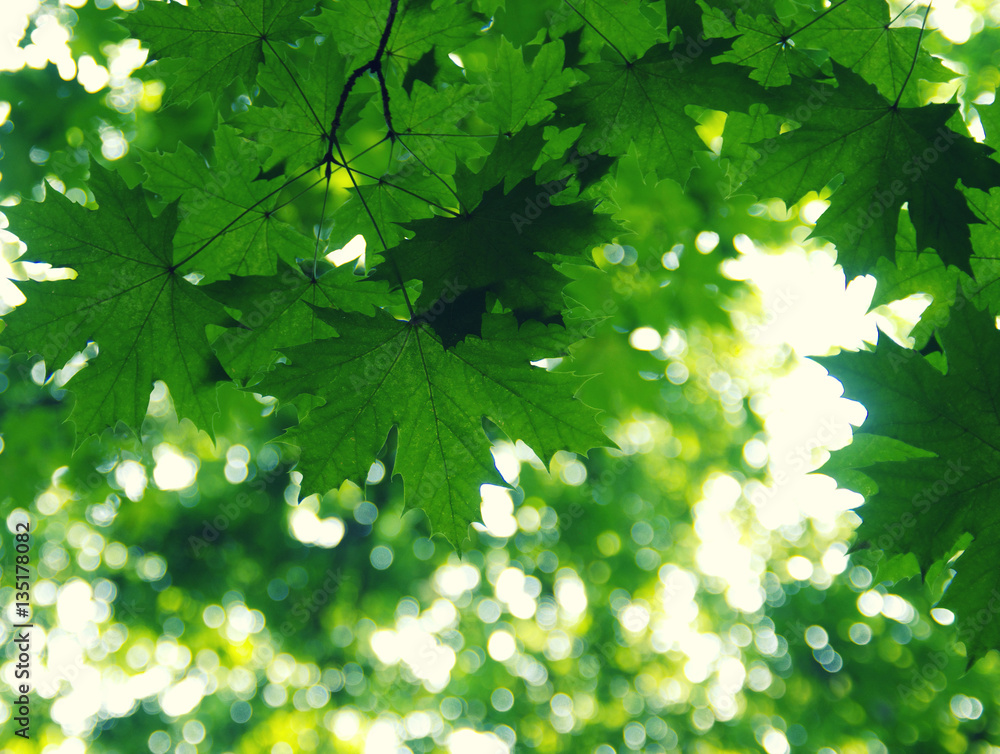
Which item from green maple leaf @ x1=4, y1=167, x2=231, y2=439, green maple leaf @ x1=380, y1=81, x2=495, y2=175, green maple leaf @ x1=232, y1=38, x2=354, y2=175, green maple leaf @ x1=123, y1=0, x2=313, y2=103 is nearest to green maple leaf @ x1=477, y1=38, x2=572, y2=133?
green maple leaf @ x1=380, y1=81, x2=495, y2=175

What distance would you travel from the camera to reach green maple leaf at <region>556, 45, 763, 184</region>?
1792 millimetres

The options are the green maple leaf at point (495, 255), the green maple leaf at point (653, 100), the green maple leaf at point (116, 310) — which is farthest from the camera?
the green maple leaf at point (116, 310)

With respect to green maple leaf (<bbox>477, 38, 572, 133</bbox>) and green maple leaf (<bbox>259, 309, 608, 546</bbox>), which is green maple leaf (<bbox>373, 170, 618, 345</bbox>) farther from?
green maple leaf (<bbox>477, 38, 572, 133</bbox>)

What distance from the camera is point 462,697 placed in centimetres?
1124

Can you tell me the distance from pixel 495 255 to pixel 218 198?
42.6 inches

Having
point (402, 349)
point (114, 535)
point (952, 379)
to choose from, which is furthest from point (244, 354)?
point (114, 535)

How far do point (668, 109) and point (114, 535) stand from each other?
32.7 ft

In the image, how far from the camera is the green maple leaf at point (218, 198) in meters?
2.07

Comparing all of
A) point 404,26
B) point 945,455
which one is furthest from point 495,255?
point 945,455

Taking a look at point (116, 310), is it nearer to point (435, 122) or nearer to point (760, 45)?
point (435, 122)

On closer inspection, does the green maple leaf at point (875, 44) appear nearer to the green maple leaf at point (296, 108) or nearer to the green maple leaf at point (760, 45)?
the green maple leaf at point (760, 45)

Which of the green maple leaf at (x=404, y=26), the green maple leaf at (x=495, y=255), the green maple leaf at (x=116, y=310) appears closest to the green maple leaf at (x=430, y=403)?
the green maple leaf at (x=495, y=255)

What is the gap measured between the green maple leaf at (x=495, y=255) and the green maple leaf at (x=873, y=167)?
2.14 feet

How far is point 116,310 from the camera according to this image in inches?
78.2
